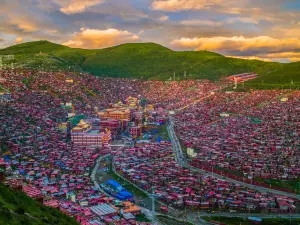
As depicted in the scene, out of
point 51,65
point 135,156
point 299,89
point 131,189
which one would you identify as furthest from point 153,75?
point 131,189

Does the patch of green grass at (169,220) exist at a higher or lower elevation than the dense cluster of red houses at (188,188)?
lower

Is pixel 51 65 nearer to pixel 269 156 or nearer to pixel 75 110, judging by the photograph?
pixel 75 110

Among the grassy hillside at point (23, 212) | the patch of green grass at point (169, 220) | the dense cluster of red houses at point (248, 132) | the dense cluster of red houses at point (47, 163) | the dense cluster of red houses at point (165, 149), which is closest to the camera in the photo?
the grassy hillside at point (23, 212)

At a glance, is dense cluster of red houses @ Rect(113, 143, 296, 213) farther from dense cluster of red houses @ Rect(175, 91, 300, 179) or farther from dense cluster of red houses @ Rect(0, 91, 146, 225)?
dense cluster of red houses @ Rect(0, 91, 146, 225)

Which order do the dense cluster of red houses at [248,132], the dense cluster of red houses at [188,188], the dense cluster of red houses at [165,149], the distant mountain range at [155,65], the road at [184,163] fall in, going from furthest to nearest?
the distant mountain range at [155,65] < the dense cluster of red houses at [248,132] < the road at [184,163] < the dense cluster of red houses at [165,149] < the dense cluster of red houses at [188,188]

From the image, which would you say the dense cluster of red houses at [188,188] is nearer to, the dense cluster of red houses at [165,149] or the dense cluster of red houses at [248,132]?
the dense cluster of red houses at [165,149]

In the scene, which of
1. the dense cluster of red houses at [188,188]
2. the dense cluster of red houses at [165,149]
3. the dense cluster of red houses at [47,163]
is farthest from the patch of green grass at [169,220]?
the dense cluster of red houses at [188,188]
